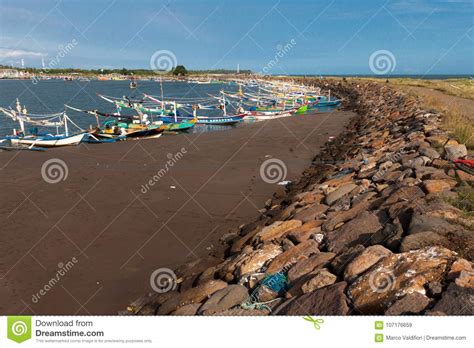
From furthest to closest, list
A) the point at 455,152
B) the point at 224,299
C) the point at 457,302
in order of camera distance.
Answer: the point at 455,152 < the point at 224,299 < the point at 457,302

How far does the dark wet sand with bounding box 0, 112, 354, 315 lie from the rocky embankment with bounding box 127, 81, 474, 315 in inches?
39.1

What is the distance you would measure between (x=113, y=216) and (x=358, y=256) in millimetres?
7978

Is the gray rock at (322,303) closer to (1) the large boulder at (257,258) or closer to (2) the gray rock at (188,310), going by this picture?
(2) the gray rock at (188,310)

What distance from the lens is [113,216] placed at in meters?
11.5

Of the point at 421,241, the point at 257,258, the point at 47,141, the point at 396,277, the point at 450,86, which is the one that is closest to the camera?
the point at 396,277

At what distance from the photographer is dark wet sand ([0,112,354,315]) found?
7758 mm

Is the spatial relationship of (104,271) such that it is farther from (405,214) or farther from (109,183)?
(109,183)

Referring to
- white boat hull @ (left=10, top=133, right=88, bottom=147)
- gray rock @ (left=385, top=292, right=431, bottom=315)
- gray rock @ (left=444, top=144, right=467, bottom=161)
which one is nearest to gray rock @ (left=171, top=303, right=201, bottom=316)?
gray rock @ (left=385, top=292, right=431, bottom=315)

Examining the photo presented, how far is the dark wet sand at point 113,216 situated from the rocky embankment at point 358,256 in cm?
99

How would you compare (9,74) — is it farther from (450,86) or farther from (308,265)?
(308,265)

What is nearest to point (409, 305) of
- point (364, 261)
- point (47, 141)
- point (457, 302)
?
point (457, 302)

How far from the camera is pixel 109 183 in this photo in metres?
15.1

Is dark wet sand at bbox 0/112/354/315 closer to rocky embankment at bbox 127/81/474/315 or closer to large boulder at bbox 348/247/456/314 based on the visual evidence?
rocky embankment at bbox 127/81/474/315
